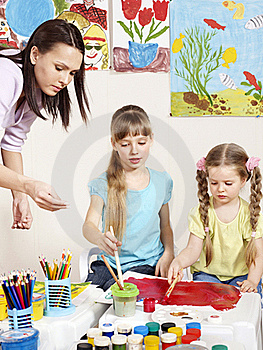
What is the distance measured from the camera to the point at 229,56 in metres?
1.21

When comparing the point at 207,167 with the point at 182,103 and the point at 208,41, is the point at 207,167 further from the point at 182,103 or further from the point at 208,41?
the point at 208,41

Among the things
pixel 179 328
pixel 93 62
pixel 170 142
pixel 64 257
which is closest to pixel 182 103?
pixel 170 142

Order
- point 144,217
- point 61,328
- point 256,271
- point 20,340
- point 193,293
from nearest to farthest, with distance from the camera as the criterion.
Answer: point 20,340 < point 61,328 < point 193,293 < point 256,271 < point 144,217

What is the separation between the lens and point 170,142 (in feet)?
4.08

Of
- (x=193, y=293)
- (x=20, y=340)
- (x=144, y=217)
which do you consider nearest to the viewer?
(x=20, y=340)

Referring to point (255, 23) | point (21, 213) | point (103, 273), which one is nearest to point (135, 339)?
point (103, 273)

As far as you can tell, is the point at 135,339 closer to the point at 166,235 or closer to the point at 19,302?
the point at 19,302

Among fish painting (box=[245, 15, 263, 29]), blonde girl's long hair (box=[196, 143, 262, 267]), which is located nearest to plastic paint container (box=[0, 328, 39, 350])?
blonde girl's long hair (box=[196, 143, 262, 267])

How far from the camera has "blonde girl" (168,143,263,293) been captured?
1174 mm

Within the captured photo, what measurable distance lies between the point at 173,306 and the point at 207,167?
42 cm

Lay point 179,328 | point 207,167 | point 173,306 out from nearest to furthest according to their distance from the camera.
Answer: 1. point 179,328
2. point 173,306
3. point 207,167

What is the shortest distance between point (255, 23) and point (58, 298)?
83cm

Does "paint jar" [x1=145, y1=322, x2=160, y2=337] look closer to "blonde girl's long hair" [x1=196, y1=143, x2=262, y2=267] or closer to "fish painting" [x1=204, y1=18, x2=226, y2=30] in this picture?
"blonde girl's long hair" [x1=196, y1=143, x2=262, y2=267]

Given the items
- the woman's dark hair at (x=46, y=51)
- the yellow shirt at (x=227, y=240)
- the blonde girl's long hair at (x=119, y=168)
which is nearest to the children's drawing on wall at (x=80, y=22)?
the woman's dark hair at (x=46, y=51)
